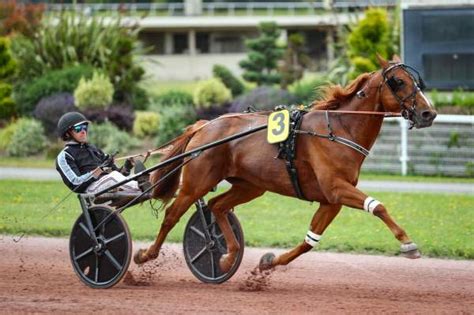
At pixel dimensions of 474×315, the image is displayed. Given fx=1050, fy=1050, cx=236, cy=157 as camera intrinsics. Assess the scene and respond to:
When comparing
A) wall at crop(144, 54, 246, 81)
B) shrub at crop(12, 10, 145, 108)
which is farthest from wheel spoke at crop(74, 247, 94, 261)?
wall at crop(144, 54, 246, 81)

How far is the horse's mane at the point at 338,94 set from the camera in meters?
8.96

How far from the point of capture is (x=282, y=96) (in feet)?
76.7

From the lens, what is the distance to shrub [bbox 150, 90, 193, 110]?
24.4 metres

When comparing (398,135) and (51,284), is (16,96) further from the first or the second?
(51,284)

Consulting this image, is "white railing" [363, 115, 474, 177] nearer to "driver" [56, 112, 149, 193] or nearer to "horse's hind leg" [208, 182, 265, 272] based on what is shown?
"horse's hind leg" [208, 182, 265, 272]

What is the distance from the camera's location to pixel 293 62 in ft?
127

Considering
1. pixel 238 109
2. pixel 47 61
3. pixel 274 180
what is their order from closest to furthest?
pixel 274 180 < pixel 238 109 < pixel 47 61

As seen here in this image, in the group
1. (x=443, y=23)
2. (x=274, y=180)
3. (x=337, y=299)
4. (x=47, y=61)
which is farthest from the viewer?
(x=47, y=61)

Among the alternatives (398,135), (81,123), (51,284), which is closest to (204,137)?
(81,123)

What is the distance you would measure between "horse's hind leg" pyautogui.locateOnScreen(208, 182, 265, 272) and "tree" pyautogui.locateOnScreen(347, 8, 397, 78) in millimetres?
11428

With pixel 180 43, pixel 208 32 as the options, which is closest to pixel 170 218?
pixel 208 32

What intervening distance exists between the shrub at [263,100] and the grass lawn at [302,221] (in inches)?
257

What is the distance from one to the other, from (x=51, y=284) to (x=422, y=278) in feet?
11.0

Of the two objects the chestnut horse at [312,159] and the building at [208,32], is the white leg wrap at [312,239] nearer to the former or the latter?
the chestnut horse at [312,159]
